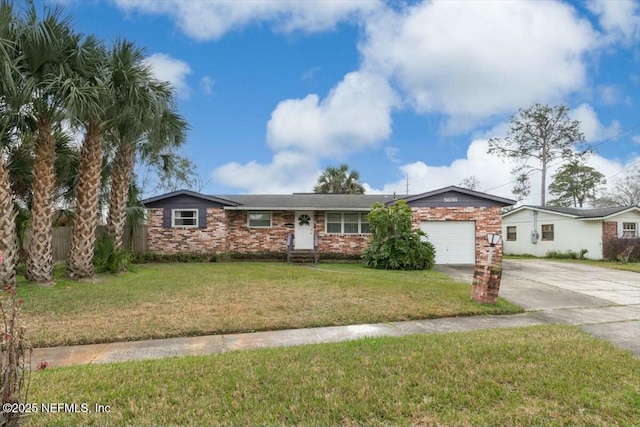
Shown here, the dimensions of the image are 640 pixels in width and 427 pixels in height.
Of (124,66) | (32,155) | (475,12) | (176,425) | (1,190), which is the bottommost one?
(176,425)

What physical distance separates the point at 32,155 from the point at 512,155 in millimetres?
34435

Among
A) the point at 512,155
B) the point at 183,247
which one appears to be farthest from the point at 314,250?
the point at 512,155

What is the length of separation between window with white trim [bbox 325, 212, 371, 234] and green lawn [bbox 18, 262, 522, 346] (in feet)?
23.9

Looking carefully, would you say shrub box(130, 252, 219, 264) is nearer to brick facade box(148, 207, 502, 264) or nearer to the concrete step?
brick facade box(148, 207, 502, 264)

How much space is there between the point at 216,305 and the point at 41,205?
18.3 ft

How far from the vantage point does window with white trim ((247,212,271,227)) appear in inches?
681

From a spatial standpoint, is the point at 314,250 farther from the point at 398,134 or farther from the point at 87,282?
the point at 87,282

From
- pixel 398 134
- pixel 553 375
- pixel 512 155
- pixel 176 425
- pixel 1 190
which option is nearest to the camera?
pixel 176 425

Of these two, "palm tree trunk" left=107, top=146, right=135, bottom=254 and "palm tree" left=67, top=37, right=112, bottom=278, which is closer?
"palm tree" left=67, top=37, right=112, bottom=278

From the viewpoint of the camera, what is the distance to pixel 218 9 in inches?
380

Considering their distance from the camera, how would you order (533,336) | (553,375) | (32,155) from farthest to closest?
(32,155) < (533,336) < (553,375)

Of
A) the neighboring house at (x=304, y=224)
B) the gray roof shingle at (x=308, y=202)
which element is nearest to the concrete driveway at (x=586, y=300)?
the neighboring house at (x=304, y=224)

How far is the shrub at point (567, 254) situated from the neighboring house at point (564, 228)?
0.19m

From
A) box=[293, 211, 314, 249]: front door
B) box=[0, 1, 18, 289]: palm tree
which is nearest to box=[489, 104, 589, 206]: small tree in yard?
box=[293, 211, 314, 249]: front door
